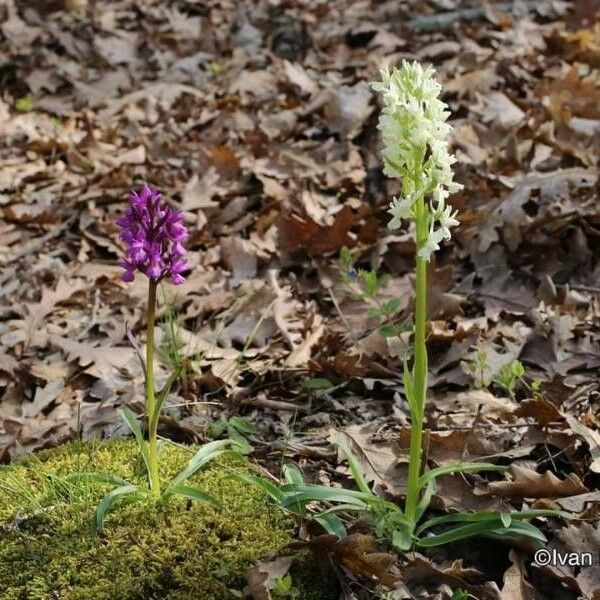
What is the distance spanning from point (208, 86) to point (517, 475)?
4108 mm

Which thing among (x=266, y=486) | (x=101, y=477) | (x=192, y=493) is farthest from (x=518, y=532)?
(x=101, y=477)

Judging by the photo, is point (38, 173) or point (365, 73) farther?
point (365, 73)

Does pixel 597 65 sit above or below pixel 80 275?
above

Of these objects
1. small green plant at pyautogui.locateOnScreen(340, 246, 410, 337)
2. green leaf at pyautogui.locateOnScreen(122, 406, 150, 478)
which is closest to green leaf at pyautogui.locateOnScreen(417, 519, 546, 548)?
green leaf at pyautogui.locateOnScreen(122, 406, 150, 478)

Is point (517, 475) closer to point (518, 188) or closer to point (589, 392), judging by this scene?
point (589, 392)

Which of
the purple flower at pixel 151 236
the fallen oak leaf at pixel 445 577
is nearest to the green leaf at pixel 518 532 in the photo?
the fallen oak leaf at pixel 445 577

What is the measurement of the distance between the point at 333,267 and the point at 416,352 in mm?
1560

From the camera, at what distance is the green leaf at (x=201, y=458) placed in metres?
2.12

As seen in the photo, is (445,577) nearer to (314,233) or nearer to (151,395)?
(151,395)

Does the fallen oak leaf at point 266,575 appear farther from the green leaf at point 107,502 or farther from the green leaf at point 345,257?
the green leaf at point 345,257

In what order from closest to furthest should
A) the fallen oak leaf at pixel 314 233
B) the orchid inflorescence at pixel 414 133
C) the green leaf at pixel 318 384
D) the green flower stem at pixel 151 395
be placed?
the orchid inflorescence at pixel 414 133
the green flower stem at pixel 151 395
the green leaf at pixel 318 384
the fallen oak leaf at pixel 314 233

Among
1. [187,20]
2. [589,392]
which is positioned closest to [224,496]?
[589,392]

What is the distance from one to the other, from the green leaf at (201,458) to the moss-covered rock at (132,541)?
6 cm

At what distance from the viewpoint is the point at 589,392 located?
2605 millimetres
